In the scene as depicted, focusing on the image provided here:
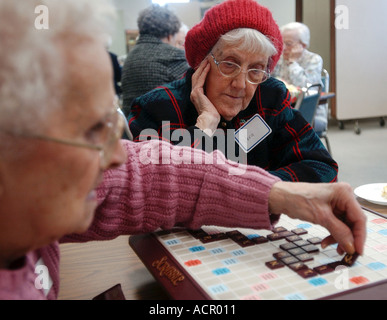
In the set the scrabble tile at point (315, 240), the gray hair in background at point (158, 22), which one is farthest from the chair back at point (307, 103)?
the scrabble tile at point (315, 240)

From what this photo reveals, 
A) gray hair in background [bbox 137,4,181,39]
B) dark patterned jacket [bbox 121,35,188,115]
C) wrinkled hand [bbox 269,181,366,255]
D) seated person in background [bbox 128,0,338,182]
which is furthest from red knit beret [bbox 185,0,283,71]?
gray hair in background [bbox 137,4,181,39]

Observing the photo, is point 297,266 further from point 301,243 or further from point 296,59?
point 296,59

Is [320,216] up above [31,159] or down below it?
below

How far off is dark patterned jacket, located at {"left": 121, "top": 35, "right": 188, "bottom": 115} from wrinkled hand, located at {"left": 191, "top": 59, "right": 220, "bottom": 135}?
1498 mm

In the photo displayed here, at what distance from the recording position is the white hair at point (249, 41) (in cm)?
139

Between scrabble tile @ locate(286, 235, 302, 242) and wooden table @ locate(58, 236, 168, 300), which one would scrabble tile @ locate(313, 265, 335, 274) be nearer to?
scrabble tile @ locate(286, 235, 302, 242)

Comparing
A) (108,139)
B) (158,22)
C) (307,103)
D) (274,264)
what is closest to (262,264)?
(274,264)

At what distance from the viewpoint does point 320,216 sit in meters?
0.82

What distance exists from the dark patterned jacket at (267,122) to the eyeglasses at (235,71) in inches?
2.5

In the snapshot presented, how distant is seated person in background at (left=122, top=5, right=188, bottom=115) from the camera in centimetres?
300

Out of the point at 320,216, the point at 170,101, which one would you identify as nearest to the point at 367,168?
the point at 170,101

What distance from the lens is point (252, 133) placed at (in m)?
1.49

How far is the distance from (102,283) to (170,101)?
813mm

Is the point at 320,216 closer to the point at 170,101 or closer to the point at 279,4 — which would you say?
the point at 170,101
